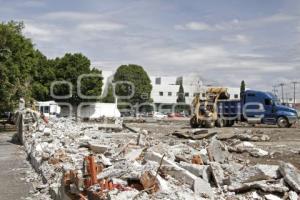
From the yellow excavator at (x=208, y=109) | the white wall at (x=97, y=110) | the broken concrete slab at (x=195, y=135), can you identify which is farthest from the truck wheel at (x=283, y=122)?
the white wall at (x=97, y=110)

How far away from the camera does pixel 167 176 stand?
814 centimetres

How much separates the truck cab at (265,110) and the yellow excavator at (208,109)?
1769 mm

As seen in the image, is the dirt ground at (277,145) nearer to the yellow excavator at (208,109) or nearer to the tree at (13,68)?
the yellow excavator at (208,109)

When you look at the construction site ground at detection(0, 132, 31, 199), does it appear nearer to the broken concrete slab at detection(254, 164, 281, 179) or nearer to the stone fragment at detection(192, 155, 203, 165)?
the stone fragment at detection(192, 155, 203, 165)

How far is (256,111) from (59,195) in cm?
3028

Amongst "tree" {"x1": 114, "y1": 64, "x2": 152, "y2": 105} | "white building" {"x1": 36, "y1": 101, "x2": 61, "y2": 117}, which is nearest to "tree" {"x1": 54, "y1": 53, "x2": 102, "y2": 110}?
"white building" {"x1": 36, "y1": 101, "x2": 61, "y2": 117}

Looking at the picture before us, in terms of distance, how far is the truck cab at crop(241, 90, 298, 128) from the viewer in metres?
37.9

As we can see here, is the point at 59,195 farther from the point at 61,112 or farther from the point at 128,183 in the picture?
the point at 61,112

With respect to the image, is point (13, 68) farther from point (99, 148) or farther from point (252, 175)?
point (252, 175)

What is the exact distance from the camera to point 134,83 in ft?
295

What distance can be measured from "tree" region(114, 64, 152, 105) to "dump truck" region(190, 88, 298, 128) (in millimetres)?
46980

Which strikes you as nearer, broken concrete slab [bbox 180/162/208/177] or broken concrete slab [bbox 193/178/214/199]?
broken concrete slab [bbox 193/178/214/199]

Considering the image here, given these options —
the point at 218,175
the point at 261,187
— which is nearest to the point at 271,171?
the point at 261,187

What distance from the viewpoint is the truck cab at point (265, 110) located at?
37875 millimetres
